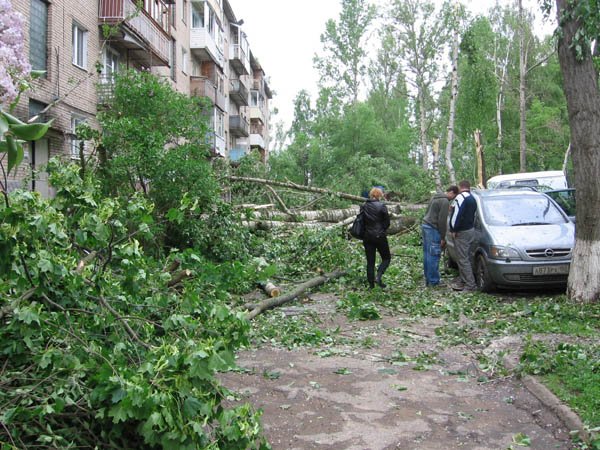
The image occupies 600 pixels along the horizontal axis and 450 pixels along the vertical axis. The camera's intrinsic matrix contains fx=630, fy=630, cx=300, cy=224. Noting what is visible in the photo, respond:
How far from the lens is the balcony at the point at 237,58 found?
51.4m

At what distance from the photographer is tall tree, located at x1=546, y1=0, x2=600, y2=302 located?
8914 mm

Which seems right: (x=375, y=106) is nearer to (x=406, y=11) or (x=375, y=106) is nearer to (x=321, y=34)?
(x=321, y=34)

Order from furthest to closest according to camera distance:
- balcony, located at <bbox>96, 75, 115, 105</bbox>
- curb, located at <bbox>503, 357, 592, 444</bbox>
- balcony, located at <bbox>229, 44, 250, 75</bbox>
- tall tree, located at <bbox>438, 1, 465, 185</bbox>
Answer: balcony, located at <bbox>229, 44, 250, 75</bbox> → tall tree, located at <bbox>438, 1, 465, 185</bbox> → balcony, located at <bbox>96, 75, 115, 105</bbox> → curb, located at <bbox>503, 357, 592, 444</bbox>

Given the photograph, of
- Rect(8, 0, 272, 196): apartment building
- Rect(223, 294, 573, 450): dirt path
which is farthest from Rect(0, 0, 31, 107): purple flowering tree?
Rect(223, 294, 573, 450): dirt path

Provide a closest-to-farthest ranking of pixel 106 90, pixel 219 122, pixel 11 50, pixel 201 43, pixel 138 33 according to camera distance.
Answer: pixel 11 50
pixel 106 90
pixel 138 33
pixel 201 43
pixel 219 122

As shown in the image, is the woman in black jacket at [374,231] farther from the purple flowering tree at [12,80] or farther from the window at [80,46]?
the window at [80,46]

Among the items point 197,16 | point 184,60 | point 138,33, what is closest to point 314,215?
point 138,33

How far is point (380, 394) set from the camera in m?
5.52

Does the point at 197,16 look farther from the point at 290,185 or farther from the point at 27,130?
the point at 27,130

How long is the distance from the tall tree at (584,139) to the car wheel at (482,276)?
1.63m

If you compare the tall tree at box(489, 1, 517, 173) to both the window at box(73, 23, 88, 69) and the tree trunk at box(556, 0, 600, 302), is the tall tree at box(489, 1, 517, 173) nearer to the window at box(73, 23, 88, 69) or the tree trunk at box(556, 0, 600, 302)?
the window at box(73, 23, 88, 69)

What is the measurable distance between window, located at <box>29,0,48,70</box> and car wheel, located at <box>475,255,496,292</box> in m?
12.4

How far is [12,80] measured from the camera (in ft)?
8.34

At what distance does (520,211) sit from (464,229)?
1.24 meters
